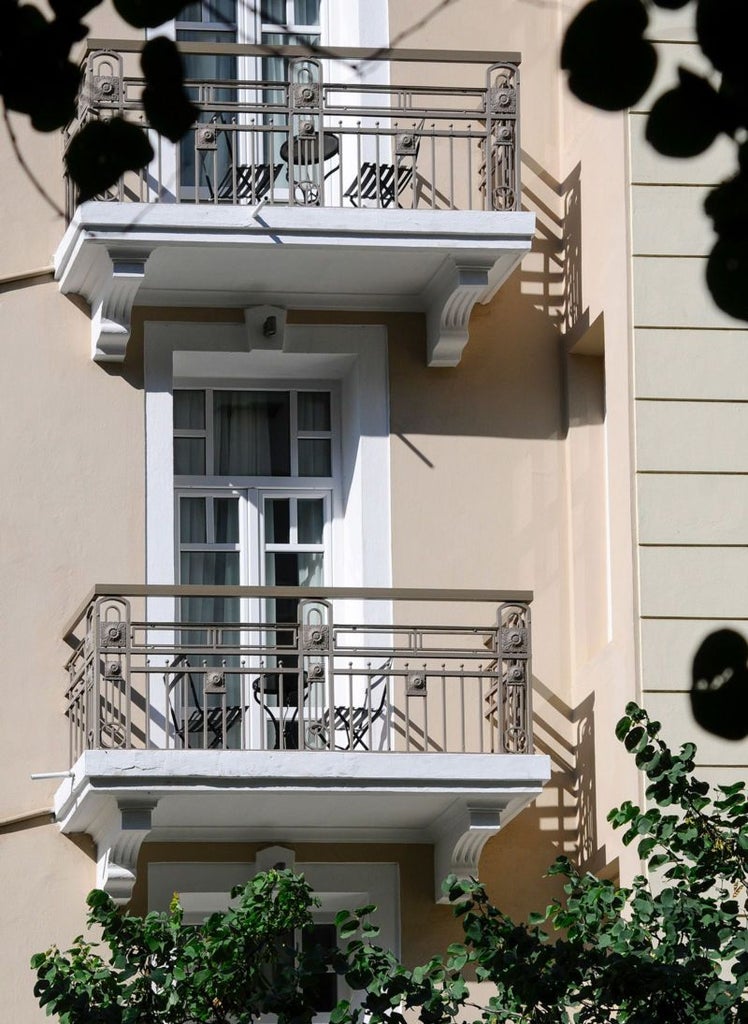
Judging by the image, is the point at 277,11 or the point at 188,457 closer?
the point at 188,457

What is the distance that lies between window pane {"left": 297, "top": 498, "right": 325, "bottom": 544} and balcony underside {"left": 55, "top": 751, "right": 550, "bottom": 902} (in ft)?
5.78

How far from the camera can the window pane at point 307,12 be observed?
13711mm

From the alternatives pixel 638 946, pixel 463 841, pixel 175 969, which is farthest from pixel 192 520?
pixel 638 946

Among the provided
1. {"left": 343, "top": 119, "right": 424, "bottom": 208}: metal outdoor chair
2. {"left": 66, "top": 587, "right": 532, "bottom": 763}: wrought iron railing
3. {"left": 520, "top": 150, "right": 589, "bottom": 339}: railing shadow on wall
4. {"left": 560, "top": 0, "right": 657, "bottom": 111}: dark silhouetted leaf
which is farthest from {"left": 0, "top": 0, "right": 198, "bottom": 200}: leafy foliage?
{"left": 520, "top": 150, "right": 589, "bottom": 339}: railing shadow on wall

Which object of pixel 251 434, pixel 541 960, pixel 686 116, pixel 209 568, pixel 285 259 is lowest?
pixel 686 116

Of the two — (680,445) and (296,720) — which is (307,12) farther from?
(296,720)

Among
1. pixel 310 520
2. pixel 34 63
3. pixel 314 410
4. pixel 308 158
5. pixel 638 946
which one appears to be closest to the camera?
pixel 34 63

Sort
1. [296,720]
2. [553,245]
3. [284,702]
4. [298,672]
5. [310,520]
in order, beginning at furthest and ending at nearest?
[553,245], [310,520], [284,702], [296,720], [298,672]

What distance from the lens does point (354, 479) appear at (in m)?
13.0

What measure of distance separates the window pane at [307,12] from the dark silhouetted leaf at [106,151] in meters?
10.6

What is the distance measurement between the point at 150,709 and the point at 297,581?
4.16 feet

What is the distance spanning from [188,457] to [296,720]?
1.83 m

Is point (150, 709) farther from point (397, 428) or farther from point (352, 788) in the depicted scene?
point (397, 428)

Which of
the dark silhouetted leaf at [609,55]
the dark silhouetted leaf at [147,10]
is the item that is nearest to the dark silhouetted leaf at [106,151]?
the dark silhouetted leaf at [147,10]
